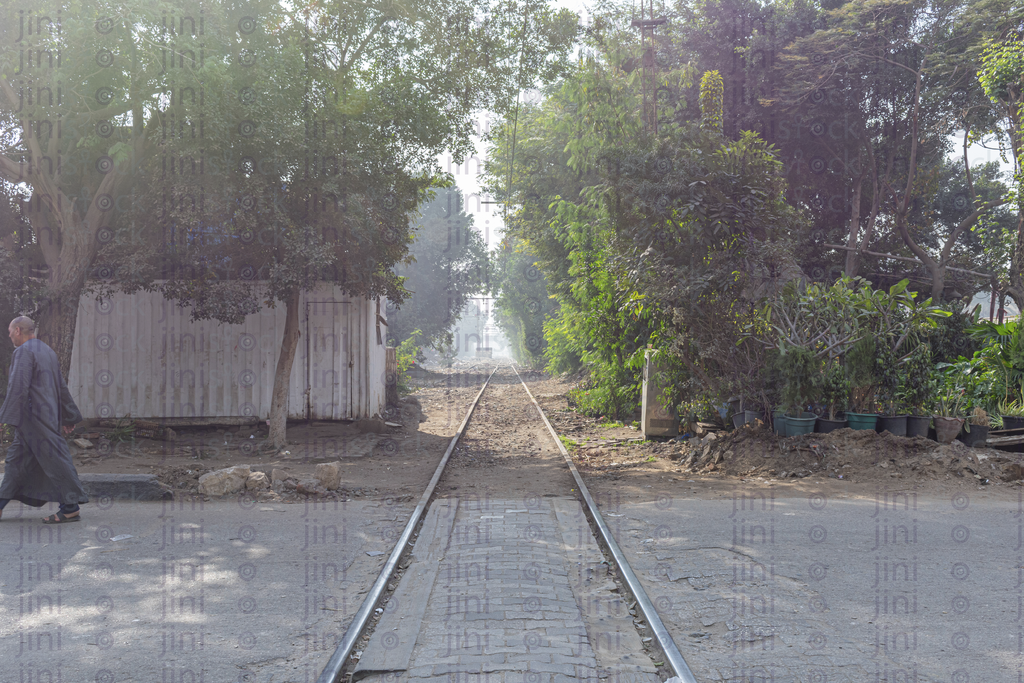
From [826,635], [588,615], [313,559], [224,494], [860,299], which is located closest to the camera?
[826,635]

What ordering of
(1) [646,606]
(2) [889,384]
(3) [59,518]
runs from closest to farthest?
(1) [646,606] < (3) [59,518] < (2) [889,384]

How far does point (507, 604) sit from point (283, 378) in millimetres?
8369

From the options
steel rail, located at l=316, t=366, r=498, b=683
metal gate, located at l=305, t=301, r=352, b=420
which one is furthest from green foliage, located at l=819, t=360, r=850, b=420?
metal gate, located at l=305, t=301, r=352, b=420

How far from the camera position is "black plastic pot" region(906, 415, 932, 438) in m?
9.95

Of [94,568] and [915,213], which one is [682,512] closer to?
[94,568]

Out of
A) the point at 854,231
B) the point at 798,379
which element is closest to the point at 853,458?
the point at 798,379

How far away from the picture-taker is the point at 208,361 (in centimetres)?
1307

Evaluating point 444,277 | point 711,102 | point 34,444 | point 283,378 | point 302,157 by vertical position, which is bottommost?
point 34,444

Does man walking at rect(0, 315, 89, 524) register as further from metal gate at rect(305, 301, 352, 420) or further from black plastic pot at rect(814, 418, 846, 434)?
black plastic pot at rect(814, 418, 846, 434)

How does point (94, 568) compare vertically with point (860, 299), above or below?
below

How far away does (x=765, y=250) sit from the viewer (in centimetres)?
1040

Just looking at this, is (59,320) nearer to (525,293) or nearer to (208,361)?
(208,361)

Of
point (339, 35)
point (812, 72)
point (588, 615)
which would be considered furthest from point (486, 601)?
point (812, 72)

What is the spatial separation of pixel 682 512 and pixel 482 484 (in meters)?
2.81
